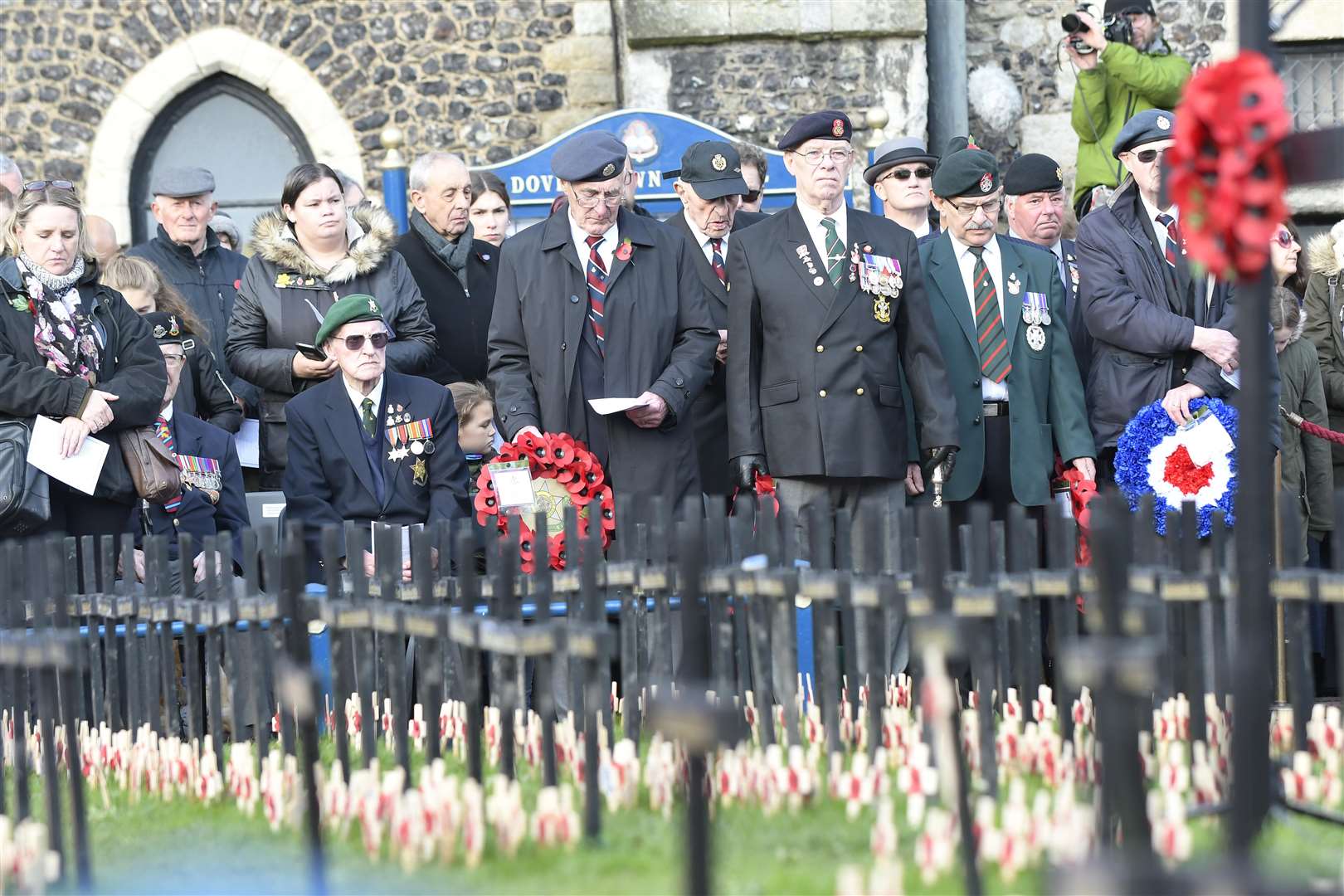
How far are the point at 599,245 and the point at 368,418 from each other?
44.0 inches

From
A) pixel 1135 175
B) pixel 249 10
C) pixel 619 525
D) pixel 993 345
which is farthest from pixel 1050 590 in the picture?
pixel 249 10

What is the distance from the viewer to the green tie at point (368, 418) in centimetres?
675

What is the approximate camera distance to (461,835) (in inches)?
161

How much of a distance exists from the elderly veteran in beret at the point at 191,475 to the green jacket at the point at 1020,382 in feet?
9.21

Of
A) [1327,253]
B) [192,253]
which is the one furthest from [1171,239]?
[192,253]

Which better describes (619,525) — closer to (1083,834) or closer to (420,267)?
(1083,834)

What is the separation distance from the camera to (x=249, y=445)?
26.6ft

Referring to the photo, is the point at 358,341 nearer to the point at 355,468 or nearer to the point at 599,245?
the point at 355,468

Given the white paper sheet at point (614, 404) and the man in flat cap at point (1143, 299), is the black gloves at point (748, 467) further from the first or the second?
the man in flat cap at point (1143, 299)

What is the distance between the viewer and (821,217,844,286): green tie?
682 cm

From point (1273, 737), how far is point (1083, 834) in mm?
1238

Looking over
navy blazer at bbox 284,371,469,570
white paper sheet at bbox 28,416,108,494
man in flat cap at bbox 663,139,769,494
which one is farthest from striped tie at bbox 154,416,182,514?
man in flat cap at bbox 663,139,769,494

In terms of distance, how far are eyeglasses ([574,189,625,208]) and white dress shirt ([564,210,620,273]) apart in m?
0.11

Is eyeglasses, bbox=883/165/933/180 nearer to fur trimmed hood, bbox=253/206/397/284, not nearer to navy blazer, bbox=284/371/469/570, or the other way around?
fur trimmed hood, bbox=253/206/397/284
